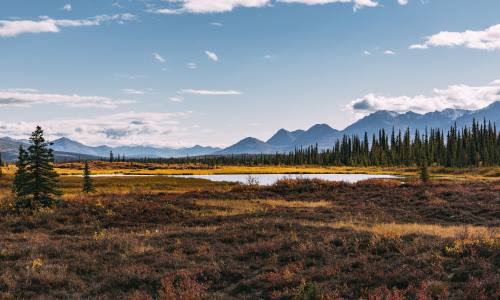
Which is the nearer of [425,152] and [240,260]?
[240,260]

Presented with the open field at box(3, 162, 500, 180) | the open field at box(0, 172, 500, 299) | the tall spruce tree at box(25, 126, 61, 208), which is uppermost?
the tall spruce tree at box(25, 126, 61, 208)

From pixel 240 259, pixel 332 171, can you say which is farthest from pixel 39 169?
pixel 332 171

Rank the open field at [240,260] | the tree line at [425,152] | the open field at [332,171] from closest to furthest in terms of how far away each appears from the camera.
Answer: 1. the open field at [240,260]
2. the open field at [332,171]
3. the tree line at [425,152]

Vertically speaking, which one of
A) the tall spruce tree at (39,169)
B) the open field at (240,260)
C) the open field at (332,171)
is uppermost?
the tall spruce tree at (39,169)

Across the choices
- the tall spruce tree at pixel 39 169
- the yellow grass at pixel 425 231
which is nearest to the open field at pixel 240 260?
A: the yellow grass at pixel 425 231

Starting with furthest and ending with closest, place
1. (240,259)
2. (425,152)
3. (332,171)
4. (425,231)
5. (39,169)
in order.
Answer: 1. (425,152)
2. (332,171)
3. (39,169)
4. (425,231)
5. (240,259)

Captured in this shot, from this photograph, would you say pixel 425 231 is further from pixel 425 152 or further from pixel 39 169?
pixel 425 152

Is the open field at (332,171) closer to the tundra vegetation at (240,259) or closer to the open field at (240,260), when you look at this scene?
the tundra vegetation at (240,259)

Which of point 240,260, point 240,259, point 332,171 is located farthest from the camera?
point 332,171

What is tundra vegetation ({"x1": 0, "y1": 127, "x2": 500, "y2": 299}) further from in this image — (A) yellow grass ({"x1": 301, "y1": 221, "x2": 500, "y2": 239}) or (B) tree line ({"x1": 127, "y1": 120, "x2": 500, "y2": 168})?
(B) tree line ({"x1": 127, "y1": 120, "x2": 500, "y2": 168})

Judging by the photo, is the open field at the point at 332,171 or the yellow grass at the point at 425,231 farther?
the open field at the point at 332,171

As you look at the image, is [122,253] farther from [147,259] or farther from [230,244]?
[230,244]

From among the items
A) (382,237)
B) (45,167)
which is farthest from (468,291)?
(45,167)

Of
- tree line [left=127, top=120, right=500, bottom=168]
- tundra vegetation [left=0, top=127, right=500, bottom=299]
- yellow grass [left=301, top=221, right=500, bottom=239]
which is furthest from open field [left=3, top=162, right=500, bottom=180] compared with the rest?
tundra vegetation [left=0, top=127, right=500, bottom=299]
